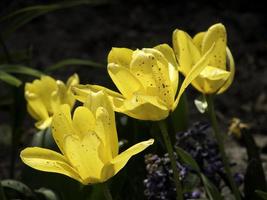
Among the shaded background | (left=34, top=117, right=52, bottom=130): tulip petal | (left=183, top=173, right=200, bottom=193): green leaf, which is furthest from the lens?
the shaded background

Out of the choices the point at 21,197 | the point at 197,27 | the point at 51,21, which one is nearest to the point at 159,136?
the point at 21,197

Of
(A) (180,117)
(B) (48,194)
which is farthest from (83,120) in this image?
(A) (180,117)

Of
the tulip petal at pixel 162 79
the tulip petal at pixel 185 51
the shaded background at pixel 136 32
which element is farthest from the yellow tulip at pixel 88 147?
the shaded background at pixel 136 32

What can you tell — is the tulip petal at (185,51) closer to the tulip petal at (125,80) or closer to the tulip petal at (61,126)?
the tulip petal at (125,80)

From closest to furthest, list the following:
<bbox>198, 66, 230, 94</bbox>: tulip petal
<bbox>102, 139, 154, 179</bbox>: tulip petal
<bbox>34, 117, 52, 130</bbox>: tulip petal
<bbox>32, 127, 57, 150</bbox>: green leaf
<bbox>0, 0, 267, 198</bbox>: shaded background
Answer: <bbox>102, 139, 154, 179</bbox>: tulip petal
<bbox>198, 66, 230, 94</bbox>: tulip petal
<bbox>34, 117, 52, 130</bbox>: tulip petal
<bbox>32, 127, 57, 150</bbox>: green leaf
<bbox>0, 0, 267, 198</bbox>: shaded background

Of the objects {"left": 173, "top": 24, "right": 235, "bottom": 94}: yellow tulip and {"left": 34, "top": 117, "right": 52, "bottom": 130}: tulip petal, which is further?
{"left": 34, "top": 117, "right": 52, "bottom": 130}: tulip petal

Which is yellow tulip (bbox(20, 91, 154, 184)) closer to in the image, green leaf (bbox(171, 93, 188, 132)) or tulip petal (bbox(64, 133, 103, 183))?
tulip petal (bbox(64, 133, 103, 183))

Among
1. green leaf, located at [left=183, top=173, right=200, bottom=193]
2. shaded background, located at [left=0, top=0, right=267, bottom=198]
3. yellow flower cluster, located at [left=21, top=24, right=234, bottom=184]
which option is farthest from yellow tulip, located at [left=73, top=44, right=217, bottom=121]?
shaded background, located at [left=0, top=0, right=267, bottom=198]
